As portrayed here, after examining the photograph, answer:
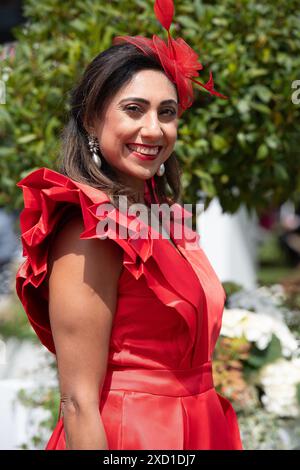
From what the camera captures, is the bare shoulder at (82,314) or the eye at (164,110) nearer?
the bare shoulder at (82,314)

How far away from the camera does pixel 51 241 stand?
195cm

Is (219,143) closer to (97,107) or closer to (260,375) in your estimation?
(260,375)

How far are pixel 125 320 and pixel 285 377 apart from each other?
1872mm

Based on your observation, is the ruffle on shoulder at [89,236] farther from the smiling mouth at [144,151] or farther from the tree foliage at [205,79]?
the tree foliage at [205,79]

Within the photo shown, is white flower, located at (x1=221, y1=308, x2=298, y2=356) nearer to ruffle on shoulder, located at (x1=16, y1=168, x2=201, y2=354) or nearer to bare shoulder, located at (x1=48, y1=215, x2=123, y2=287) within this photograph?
ruffle on shoulder, located at (x1=16, y1=168, x2=201, y2=354)

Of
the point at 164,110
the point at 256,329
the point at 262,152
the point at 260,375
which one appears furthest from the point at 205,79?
the point at 164,110

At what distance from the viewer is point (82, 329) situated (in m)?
1.86

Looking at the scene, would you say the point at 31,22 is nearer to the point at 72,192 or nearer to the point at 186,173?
the point at 186,173

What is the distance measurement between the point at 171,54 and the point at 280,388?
1881mm

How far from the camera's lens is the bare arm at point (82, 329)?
1844 millimetres

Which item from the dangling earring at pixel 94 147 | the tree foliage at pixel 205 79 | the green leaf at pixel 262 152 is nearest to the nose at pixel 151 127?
the dangling earring at pixel 94 147

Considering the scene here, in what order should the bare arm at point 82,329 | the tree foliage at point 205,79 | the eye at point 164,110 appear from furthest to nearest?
the tree foliage at point 205,79, the eye at point 164,110, the bare arm at point 82,329
